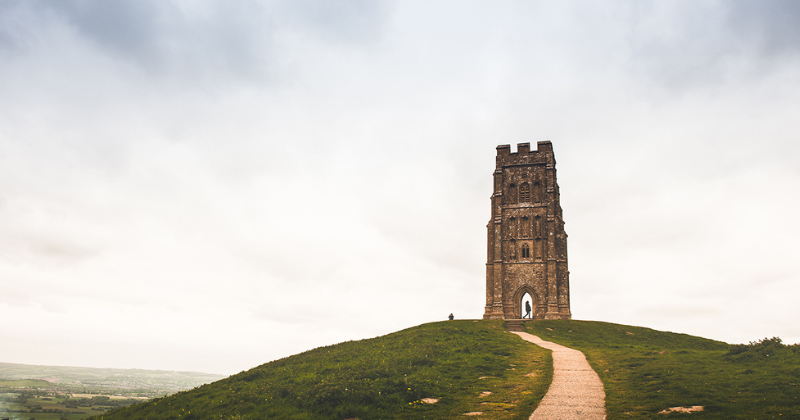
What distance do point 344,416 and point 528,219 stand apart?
143 feet

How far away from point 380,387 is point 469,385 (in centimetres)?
427

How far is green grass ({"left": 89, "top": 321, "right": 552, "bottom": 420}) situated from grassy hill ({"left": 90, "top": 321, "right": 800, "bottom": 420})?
0.05 metres

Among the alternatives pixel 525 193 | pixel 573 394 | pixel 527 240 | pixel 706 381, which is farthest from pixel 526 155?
pixel 573 394

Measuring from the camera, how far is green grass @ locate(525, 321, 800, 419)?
47.2 feet

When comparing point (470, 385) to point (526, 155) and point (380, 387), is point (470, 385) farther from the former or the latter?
point (526, 155)

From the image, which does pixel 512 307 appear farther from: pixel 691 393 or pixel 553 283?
pixel 691 393

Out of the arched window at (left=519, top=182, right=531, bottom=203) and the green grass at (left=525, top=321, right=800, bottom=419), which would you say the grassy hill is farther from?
the arched window at (left=519, top=182, right=531, bottom=203)

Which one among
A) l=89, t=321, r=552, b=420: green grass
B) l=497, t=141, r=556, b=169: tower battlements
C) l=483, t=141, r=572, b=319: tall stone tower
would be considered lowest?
l=89, t=321, r=552, b=420: green grass

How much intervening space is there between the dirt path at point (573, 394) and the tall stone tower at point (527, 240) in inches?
1019

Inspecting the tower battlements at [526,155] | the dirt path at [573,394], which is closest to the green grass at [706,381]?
the dirt path at [573,394]

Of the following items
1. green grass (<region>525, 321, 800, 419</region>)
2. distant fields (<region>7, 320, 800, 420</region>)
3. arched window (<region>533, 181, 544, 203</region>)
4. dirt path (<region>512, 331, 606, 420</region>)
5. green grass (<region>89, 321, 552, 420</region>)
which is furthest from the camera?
arched window (<region>533, 181, 544, 203</region>)

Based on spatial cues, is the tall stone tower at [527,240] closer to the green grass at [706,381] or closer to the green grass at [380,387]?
the green grass at [706,381]

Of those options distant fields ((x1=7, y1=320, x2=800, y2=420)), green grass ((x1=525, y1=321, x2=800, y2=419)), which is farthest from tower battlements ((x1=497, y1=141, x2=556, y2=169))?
distant fields ((x1=7, y1=320, x2=800, y2=420))

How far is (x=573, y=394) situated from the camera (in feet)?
58.5
